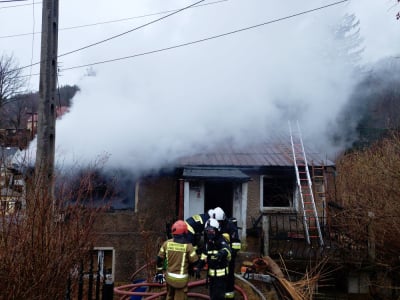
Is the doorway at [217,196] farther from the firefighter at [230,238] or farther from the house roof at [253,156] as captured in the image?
the firefighter at [230,238]

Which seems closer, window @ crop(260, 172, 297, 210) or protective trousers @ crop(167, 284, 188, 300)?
protective trousers @ crop(167, 284, 188, 300)

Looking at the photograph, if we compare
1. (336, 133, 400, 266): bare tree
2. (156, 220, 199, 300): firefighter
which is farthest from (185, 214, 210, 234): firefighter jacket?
(336, 133, 400, 266): bare tree

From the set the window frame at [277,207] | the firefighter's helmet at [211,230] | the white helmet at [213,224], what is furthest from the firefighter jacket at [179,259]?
the window frame at [277,207]

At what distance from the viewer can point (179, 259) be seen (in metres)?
5.88

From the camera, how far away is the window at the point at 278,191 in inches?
508

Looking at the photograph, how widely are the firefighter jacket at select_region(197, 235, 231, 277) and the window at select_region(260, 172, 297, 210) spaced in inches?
274

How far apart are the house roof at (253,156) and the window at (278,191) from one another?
614 millimetres

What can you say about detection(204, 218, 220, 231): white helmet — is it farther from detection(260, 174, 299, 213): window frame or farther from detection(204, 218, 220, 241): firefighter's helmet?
detection(260, 174, 299, 213): window frame

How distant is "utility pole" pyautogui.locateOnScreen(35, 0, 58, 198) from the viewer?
6.75m

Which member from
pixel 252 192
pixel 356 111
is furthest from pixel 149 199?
pixel 356 111

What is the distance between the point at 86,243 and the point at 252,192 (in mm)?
8139

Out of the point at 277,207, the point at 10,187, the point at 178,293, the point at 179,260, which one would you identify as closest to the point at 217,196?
the point at 277,207

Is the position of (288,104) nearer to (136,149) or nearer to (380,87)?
(136,149)

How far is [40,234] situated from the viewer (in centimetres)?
442
